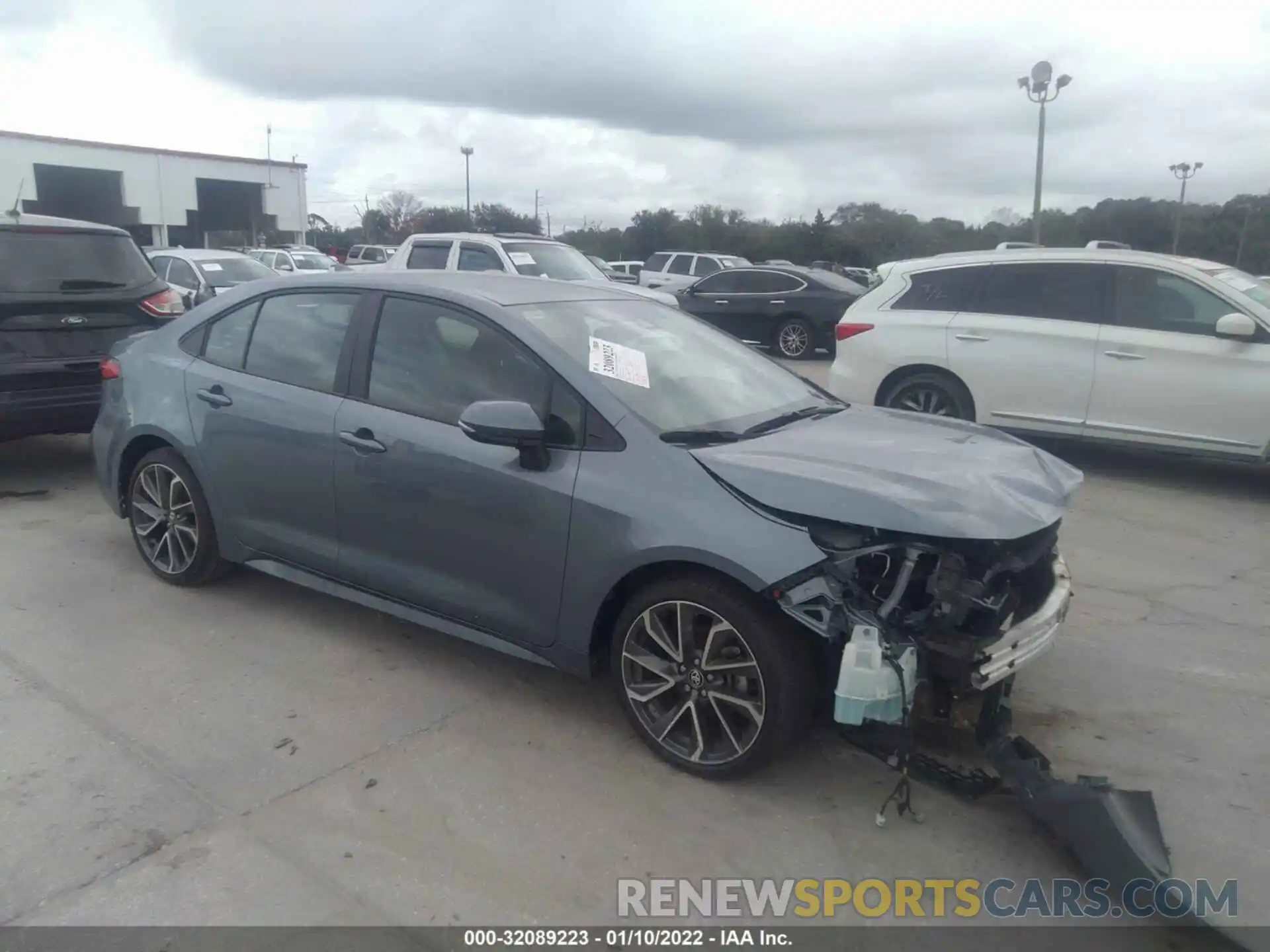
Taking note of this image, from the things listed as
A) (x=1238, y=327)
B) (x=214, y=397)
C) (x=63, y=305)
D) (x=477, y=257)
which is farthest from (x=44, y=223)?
(x=1238, y=327)

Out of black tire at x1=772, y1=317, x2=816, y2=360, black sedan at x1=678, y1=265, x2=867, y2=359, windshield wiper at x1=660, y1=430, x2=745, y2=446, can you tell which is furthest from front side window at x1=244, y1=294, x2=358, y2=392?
black tire at x1=772, y1=317, x2=816, y2=360

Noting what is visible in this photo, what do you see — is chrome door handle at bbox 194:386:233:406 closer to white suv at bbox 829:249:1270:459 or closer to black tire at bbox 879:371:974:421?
black tire at bbox 879:371:974:421

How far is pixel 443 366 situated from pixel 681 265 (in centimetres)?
2042

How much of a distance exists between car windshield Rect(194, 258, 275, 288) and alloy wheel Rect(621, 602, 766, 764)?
13419mm

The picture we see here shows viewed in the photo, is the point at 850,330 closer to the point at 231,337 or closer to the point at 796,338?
the point at 231,337

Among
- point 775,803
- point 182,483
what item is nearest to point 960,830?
point 775,803

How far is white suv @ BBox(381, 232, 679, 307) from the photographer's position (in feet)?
39.9

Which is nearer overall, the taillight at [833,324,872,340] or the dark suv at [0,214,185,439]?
the dark suv at [0,214,185,439]

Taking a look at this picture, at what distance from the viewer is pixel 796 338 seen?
54.6ft

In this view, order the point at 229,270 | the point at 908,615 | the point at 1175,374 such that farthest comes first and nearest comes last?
1. the point at 229,270
2. the point at 1175,374
3. the point at 908,615

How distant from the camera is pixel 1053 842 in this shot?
3.20 meters

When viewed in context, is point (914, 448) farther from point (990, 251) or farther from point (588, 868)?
point (990, 251)

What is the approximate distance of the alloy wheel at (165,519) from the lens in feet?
16.6

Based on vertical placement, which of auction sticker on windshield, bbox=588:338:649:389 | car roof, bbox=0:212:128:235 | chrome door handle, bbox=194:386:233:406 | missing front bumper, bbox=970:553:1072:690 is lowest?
missing front bumper, bbox=970:553:1072:690
